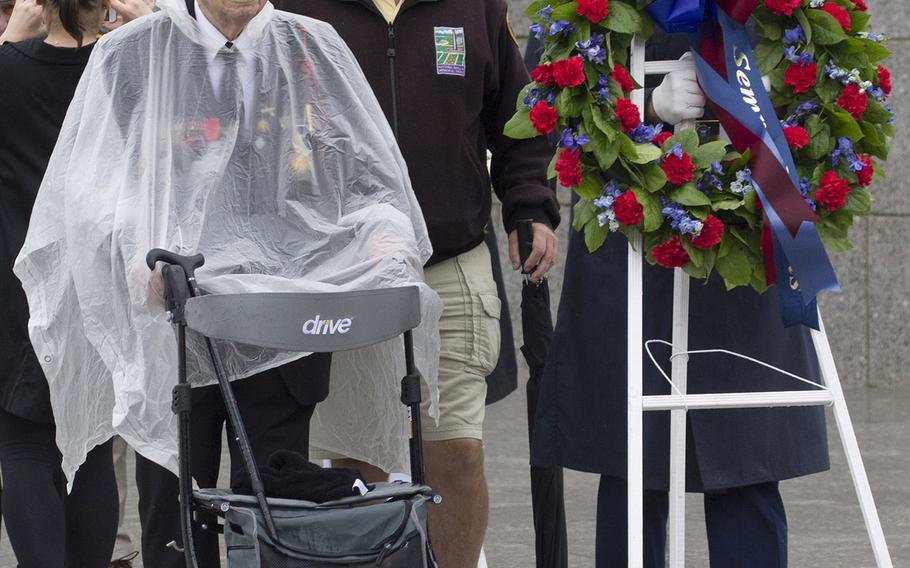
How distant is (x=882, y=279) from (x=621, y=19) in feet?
20.3

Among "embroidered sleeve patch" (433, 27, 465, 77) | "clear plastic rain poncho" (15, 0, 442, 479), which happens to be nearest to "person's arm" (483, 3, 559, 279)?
"embroidered sleeve patch" (433, 27, 465, 77)

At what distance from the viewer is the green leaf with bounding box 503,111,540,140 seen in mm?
4166

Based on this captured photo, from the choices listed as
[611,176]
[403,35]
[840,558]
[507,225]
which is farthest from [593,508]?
[611,176]

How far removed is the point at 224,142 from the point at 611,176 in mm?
933

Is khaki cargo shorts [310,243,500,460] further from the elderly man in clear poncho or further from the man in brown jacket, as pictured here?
the elderly man in clear poncho

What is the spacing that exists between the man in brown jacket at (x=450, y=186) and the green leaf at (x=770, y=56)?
3.74 ft

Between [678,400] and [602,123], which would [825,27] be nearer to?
[602,123]

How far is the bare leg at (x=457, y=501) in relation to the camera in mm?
4945

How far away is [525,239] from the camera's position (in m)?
5.11

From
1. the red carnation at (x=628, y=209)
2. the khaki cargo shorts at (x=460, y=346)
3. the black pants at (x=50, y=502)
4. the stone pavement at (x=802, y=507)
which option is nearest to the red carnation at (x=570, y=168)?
the red carnation at (x=628, y=209)

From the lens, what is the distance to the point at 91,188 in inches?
158

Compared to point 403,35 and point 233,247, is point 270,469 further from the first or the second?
point 403,35

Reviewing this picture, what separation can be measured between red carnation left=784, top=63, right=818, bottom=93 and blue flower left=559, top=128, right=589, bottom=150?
505 mm

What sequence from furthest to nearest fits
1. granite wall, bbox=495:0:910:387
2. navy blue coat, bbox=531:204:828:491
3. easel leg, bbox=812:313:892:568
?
granite wall, bbox=495:0:910:387
navy blue coat, bbox=531:204:828:491
easel leg, bbox=812:313:892:568
